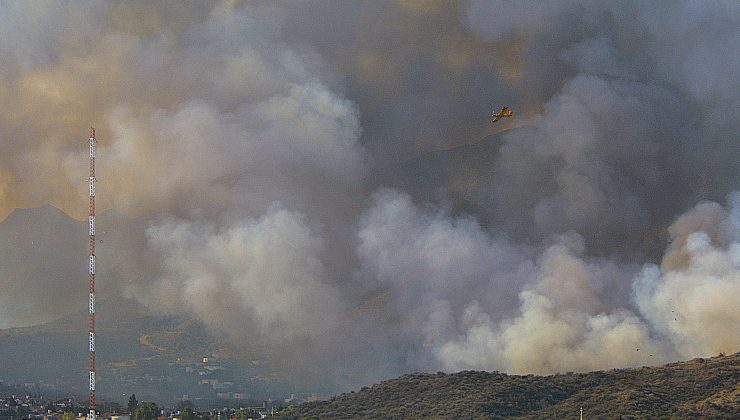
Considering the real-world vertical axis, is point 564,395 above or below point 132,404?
below

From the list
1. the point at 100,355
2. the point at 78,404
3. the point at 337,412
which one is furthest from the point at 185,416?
the point at 100,355

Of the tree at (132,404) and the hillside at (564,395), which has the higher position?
the tree at (132,404)

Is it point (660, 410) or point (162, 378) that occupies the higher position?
point (162, 378)

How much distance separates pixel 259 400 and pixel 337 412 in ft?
135

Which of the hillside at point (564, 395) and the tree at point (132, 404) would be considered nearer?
the hillside at point (564, 395)

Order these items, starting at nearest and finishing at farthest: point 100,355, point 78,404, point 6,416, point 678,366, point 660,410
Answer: point 660,410
point 678,366
point 6,416
point 78,404
point 100,355

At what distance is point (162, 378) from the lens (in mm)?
180125

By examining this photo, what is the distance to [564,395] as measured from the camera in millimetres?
125750

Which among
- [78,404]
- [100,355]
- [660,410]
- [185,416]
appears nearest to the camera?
[660,410]

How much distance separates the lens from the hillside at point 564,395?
385 feet

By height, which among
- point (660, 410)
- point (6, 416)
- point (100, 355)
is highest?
point (100, 355)

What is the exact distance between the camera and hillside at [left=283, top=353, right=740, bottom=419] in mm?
117375

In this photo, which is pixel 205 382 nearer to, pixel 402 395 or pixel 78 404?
pixel 78 404

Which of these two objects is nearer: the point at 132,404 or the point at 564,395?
the point at 564,395
